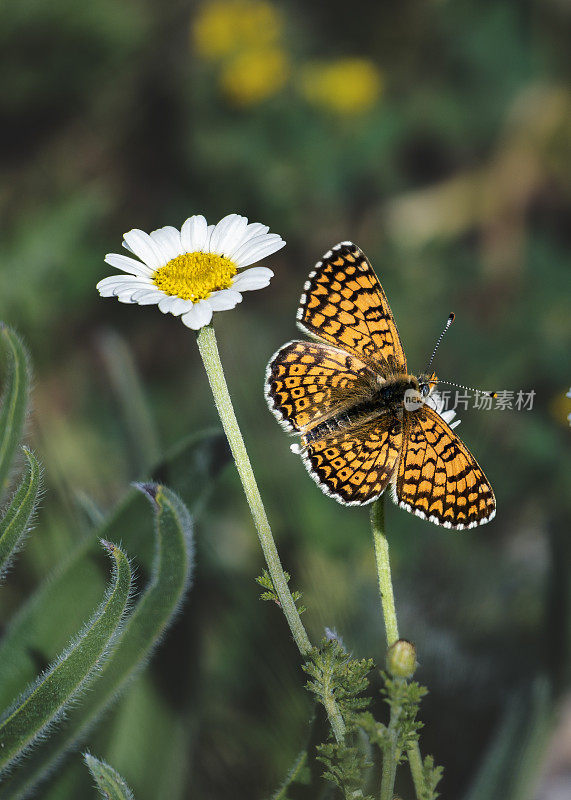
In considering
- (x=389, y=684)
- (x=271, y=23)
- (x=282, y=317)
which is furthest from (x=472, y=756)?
(x=271, y=23)

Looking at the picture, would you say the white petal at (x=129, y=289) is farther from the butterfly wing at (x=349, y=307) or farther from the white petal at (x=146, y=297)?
the butterfly wing at (x=349, y=307)

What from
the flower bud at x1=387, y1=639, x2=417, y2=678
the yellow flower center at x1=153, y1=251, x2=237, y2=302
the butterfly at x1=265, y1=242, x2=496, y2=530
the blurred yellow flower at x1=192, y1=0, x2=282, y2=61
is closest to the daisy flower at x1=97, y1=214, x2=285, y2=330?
the yellow flower center at x1=153, y1=251, x2=237, y2=302

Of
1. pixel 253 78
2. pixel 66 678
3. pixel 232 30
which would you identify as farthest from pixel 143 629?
pixel 232 30

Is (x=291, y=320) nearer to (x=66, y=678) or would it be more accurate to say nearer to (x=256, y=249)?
(x=256, y=249)

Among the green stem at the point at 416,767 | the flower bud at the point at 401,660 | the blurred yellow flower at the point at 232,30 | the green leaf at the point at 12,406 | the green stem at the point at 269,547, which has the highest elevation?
the blurred yellow flower at the point at 232,30

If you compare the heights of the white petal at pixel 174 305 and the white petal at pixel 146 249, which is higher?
the white petal at pixel 146 249

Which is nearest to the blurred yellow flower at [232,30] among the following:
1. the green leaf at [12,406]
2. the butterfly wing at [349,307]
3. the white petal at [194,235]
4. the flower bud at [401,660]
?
the butterfly wing at [349,307]

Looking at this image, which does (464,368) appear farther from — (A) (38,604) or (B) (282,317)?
(A) (38,604)
